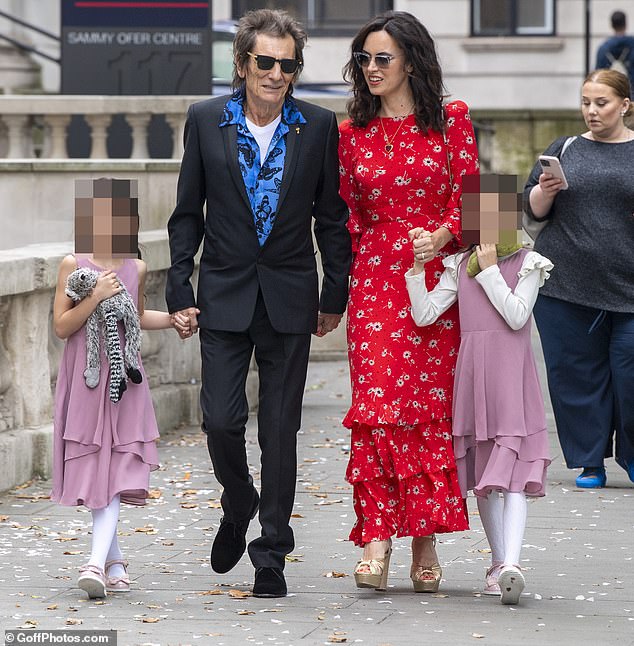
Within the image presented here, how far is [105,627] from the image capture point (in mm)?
5875

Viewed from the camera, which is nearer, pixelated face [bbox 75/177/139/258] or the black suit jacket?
the black suit jacket

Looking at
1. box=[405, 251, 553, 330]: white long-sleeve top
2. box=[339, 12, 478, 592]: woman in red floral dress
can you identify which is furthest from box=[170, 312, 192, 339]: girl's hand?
box=[405, 251, 553, 330]: white long-sleeve top

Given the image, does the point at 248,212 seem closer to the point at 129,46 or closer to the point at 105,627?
the point at 105,627

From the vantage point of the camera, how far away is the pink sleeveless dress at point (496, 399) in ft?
20.9

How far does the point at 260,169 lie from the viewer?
6.44 metres

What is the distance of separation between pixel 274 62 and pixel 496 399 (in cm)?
141

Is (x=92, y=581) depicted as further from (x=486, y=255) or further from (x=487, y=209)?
(x=487, y=209)

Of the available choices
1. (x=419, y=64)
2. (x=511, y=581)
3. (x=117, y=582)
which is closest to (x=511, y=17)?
(x=419, y=64)

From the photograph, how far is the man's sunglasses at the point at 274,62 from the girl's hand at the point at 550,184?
2.26 meters

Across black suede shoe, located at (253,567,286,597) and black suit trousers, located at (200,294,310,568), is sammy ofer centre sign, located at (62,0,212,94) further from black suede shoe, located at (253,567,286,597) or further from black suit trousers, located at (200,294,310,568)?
black suede shoe, located at (253,567,286,597)

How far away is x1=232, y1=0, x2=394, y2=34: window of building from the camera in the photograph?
30641 mm

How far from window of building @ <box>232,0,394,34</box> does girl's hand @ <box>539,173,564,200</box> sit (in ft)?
73.1

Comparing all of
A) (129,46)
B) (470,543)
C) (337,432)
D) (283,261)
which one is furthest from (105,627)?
(129,46)

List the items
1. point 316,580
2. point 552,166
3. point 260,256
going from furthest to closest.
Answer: point 552,166, point 316,580, point 260,256
